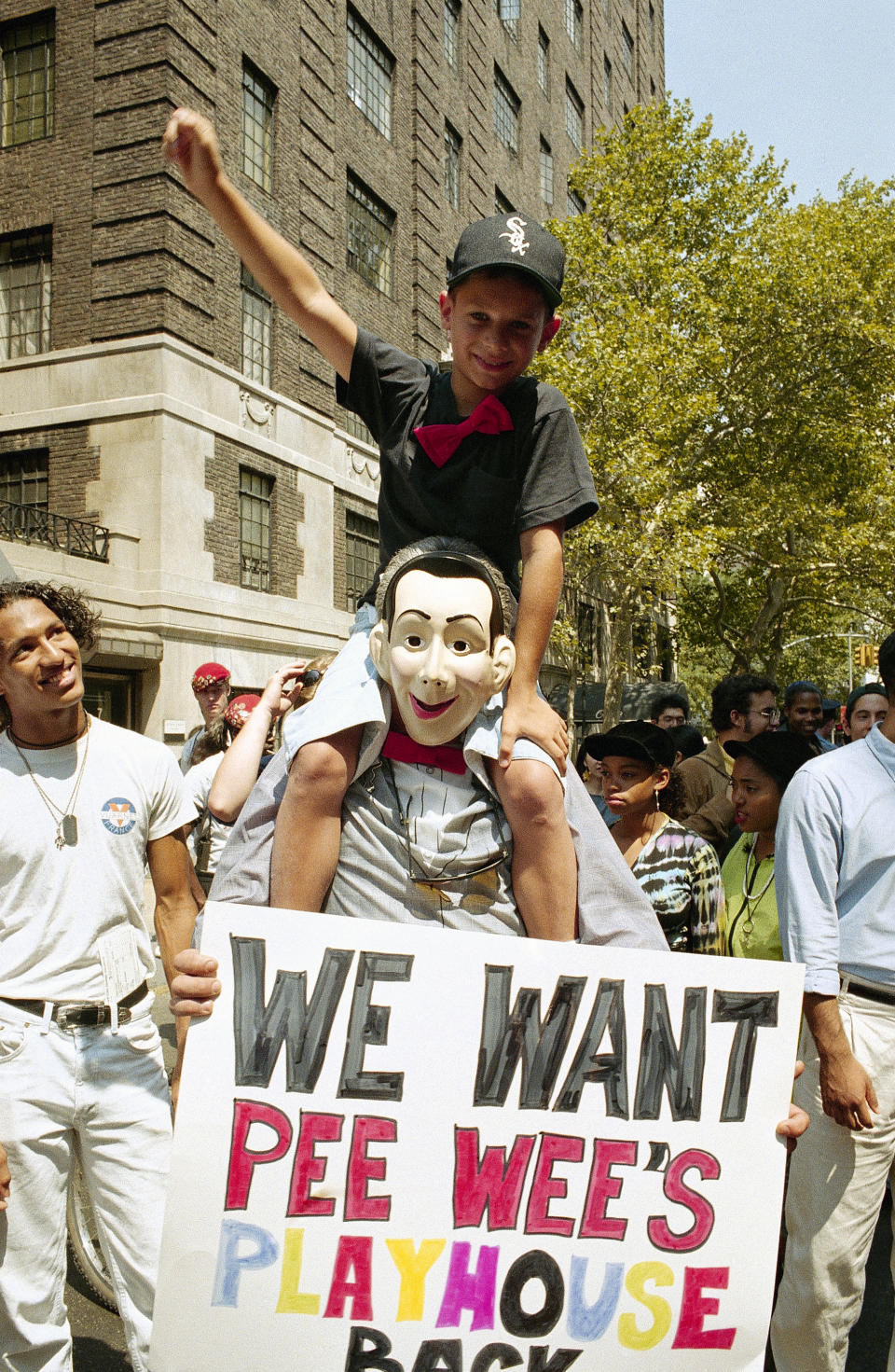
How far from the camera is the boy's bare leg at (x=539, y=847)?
78.7 inches

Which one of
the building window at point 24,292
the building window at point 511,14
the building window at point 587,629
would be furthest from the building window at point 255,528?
the building window at point 511,14

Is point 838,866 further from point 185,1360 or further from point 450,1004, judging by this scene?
point 185,1360

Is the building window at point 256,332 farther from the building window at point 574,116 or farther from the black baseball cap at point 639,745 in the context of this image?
the building window at point 574,116

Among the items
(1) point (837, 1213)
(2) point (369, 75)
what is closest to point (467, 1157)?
(1) point (837, 1213)

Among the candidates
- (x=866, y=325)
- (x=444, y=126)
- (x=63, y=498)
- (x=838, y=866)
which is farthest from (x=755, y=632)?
(x=838, y=866)

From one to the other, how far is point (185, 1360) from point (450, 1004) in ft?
2.38

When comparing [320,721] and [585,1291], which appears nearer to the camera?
[585,1291]

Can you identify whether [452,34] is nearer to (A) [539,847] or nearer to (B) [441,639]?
(B) [441,639]

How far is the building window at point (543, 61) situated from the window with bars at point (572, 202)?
2.77 m

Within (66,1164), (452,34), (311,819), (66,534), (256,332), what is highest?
(452,34)

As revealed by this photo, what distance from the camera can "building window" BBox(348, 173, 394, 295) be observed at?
19.0m

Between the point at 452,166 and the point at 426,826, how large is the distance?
24.3 meters

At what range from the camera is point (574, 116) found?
32344 mm

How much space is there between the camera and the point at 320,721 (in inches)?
79.3
